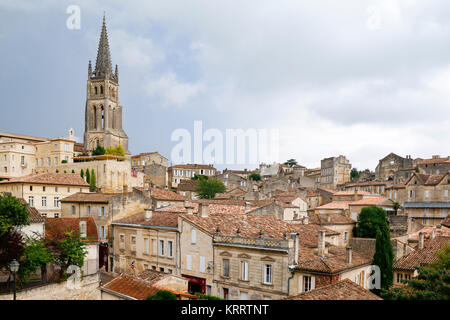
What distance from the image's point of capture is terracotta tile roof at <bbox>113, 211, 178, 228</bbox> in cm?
3156

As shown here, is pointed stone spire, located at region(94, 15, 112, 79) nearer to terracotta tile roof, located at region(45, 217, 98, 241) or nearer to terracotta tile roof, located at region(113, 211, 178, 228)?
terracotta tile roof, located at region(45, 217, 98, 241)

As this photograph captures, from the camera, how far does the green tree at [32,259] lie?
23191 mm

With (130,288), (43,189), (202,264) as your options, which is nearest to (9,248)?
(130,288)

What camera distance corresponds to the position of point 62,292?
23469 mm

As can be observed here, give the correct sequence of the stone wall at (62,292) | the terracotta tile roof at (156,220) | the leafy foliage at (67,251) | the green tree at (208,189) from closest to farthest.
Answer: the stone wall at (62,292)
the leafy foliage at (67,251)
the terracotta tile roof at (156,220)
the green tree at (208,189)

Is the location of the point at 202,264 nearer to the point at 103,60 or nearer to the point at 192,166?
the point at 192,166

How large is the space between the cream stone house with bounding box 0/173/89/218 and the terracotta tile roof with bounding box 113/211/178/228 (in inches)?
719

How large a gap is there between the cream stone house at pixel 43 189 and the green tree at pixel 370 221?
39.2 metres

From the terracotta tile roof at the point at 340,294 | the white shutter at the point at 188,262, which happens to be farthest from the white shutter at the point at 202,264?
the terracotta tile roof at the point at 340,294

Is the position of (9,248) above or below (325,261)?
above

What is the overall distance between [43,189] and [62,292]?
100.0 ft

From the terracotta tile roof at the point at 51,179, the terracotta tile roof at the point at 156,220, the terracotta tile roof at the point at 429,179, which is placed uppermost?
the terracotta tile roof at the point at 51,179

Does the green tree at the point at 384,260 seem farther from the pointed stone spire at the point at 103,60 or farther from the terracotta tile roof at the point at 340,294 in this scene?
the pointed stone spire at the point at 103,60

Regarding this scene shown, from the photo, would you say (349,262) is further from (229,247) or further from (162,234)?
(162,234)
